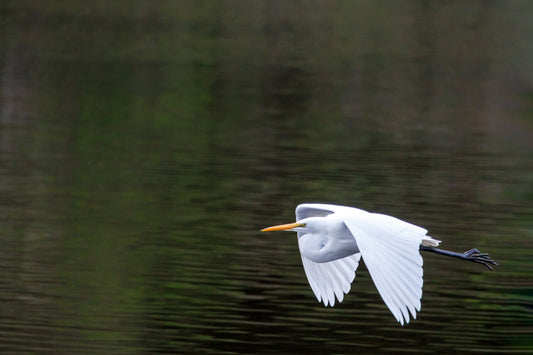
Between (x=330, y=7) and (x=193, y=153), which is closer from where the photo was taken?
(x=193, y=153)

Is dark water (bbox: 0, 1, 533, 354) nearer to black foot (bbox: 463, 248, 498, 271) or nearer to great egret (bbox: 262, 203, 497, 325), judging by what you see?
black foot (bbox: 463, 248, 498, 271)

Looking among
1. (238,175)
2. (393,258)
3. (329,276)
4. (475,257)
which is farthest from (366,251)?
(238,175)

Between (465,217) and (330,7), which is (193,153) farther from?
(330,7)

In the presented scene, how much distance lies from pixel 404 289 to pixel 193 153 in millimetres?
8133

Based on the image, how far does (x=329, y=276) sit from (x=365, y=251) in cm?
92

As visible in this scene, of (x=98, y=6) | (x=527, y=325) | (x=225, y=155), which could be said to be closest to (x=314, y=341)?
(x=527, y=325)

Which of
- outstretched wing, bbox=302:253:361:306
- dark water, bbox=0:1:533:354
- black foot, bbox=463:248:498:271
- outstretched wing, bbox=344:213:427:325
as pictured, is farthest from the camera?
dark water, bbox=0:1:533:354

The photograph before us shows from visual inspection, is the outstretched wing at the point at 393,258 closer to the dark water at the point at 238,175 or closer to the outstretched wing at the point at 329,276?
the outstretched wing at the point at 329,276

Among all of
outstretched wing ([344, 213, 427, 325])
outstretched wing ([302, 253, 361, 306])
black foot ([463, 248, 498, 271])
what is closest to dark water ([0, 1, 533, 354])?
black foot ([463, 248, 498, 271])

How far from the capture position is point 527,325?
657 cm

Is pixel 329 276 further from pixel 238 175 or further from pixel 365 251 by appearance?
pixel 238 175

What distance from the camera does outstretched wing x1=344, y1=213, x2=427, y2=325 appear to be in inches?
157

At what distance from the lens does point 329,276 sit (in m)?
5.07

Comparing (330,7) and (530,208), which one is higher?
(330,7)
